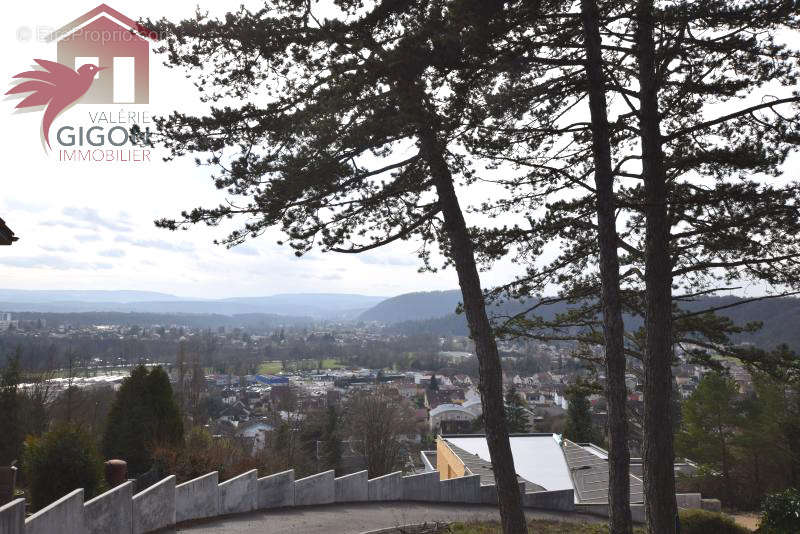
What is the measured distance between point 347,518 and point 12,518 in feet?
20.6

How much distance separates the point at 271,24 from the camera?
696cm

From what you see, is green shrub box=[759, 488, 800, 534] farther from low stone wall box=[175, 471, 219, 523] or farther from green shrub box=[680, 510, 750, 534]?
low stone wall box=[175, 471, 219, 523]

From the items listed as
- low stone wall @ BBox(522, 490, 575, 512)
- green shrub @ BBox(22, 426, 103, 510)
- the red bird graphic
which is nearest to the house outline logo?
the red bird graphic

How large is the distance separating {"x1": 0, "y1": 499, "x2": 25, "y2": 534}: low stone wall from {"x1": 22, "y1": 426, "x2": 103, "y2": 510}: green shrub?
275 centimetres

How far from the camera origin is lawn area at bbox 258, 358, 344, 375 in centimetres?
10949

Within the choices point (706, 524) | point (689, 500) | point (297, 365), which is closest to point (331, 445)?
point (689, 500)

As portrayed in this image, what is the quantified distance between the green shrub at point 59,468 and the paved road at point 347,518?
1.45m

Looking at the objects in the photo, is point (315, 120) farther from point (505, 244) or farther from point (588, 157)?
point (588, 157)

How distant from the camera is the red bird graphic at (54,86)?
9953 mm

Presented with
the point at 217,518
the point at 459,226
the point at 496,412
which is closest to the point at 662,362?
the point at 496,412

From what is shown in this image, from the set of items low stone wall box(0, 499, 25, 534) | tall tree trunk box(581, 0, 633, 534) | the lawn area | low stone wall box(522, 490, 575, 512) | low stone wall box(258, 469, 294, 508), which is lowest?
the lawn area

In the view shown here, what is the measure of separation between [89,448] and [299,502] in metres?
4.43

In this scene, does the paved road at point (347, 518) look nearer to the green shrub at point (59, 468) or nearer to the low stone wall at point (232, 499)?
the low stone wall at point (232, 499)

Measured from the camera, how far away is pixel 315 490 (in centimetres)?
1109
